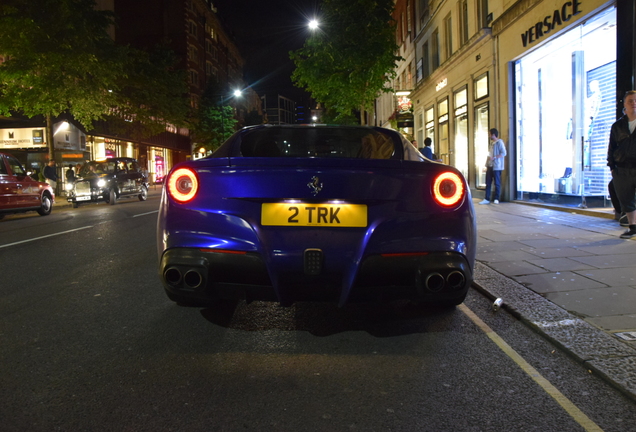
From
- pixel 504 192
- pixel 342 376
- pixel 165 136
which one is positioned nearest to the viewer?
pixel 342 376

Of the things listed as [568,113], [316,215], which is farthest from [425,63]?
[316,215]

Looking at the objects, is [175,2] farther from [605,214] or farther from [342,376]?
[342,376]

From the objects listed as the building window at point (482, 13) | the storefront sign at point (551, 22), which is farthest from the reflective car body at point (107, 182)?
the storefront sign at point (551, 22)

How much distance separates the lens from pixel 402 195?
123 inches

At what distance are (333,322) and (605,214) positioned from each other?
803 cm

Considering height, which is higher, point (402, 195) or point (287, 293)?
point (402, 195)

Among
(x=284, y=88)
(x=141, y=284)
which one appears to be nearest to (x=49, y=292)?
(x=141, y=284)

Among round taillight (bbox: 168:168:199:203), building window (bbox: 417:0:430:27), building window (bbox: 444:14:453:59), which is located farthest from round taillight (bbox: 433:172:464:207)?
building window (bbox: 417:0:430:27)

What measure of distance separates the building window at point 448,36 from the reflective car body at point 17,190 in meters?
15.9

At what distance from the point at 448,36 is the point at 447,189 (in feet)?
65.8

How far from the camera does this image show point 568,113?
12.3m

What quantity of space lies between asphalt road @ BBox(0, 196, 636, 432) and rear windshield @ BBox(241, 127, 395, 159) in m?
1.28

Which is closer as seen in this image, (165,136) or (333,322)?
(333,322)

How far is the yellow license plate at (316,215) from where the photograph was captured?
3.04 metres
